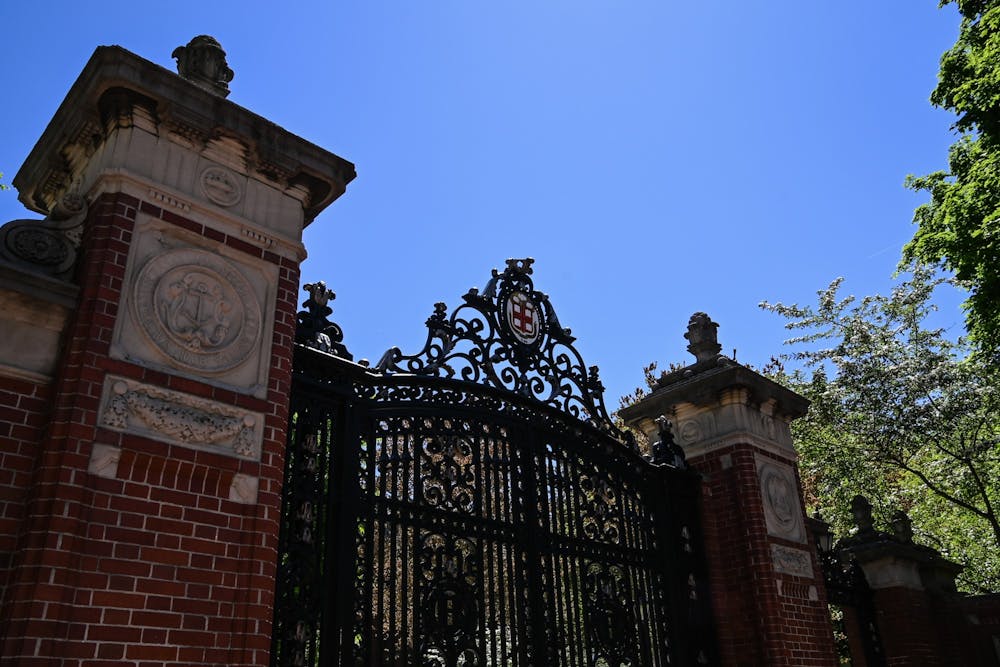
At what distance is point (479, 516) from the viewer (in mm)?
5832

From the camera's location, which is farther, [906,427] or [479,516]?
[906,427]

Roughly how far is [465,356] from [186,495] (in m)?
2.88

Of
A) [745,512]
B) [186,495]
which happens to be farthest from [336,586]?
[745,512]

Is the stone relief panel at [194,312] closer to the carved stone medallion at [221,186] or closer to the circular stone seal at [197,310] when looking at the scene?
the circular stone seal at [197,310]

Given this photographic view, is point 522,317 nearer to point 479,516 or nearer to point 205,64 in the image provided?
point 479,516

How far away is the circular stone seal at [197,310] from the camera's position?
4109 millimetres

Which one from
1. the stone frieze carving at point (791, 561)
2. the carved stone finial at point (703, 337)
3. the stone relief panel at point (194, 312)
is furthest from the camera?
the carved stone finial at point (703, 337)

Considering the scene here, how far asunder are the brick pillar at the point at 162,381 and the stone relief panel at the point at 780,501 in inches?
200

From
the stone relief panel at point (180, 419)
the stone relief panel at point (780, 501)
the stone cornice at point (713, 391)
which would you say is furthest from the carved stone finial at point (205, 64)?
the stone relief panel at point (780, 501)

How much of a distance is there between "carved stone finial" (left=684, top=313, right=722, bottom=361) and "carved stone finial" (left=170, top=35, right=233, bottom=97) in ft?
17.9

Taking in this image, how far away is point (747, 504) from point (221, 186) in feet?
17.8

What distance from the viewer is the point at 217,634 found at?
3.78 meters

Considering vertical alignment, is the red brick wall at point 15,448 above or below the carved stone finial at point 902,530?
below

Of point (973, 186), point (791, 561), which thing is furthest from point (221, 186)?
point (973, 186)
